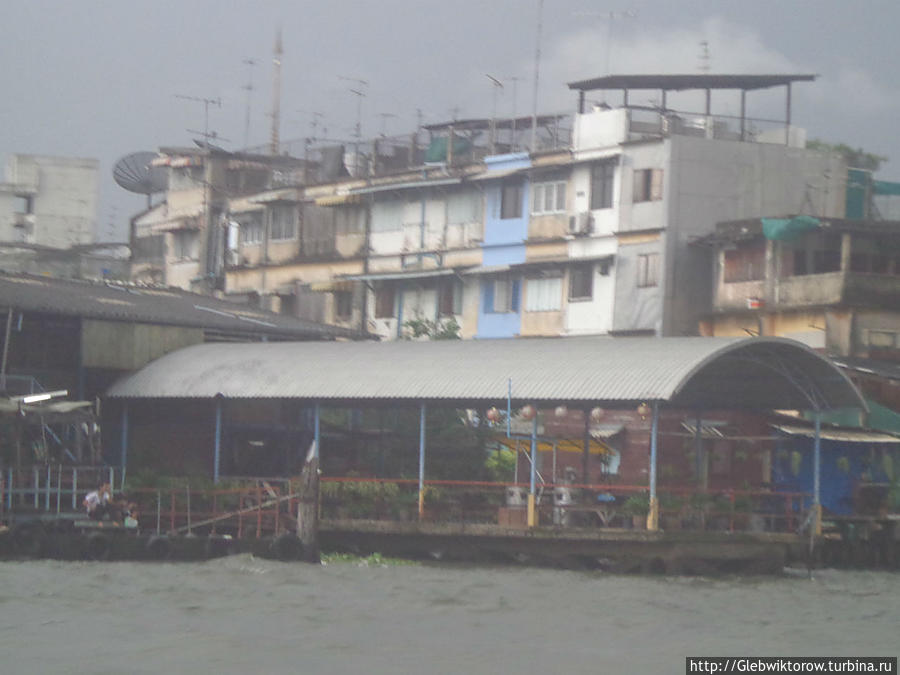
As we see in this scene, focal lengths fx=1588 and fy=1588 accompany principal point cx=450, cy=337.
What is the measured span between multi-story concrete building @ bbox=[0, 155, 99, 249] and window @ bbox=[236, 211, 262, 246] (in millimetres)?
11660

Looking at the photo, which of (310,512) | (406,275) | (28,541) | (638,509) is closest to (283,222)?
(406,275)

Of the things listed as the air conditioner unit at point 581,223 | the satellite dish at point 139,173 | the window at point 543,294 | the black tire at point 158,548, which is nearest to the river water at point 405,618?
the black tire at point 158,548

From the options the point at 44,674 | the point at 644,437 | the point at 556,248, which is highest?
the point at 556,248

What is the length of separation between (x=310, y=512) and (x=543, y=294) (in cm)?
1647

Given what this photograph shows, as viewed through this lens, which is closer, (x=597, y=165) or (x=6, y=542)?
(x=6, y=542)

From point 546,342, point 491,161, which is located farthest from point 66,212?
point 546,342

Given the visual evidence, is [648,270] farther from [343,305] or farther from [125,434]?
[125,434]

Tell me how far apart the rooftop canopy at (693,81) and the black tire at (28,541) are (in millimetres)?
20026

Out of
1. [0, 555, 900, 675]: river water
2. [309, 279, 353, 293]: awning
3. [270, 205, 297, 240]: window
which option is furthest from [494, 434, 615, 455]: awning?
[270, 205, 297, 240]: window

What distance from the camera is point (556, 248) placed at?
1529 inches

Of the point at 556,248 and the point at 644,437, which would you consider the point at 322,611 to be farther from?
the point at 556,248

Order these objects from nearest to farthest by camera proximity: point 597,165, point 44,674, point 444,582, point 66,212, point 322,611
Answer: point 44,674 → point 322,611 → point 444,582 → point 597,165 → point 66,212

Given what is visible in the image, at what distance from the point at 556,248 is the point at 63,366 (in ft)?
47.0

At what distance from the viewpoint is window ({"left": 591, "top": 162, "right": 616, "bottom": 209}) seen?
124 feet
